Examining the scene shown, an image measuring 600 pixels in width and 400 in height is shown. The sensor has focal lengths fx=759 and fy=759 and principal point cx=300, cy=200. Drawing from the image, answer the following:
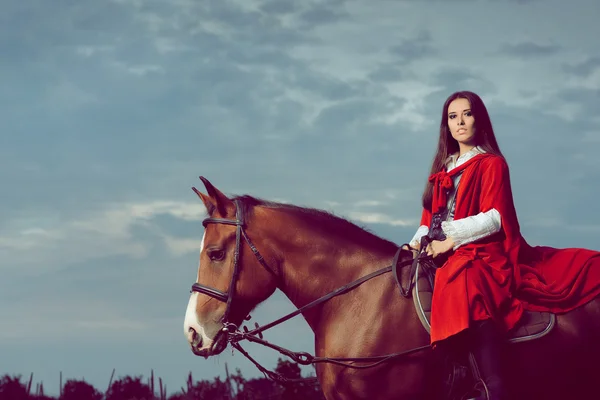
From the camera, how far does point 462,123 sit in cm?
784

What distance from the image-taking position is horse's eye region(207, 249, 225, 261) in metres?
7.38

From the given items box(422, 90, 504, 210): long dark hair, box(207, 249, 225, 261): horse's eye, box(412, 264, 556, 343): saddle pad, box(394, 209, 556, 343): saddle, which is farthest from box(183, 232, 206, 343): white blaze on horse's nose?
box(422, 90, 504, 210): long dark hair

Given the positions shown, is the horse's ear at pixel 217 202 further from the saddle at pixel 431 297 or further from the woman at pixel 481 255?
the woman at pixel 481 255

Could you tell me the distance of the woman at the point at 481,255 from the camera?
6906 mm

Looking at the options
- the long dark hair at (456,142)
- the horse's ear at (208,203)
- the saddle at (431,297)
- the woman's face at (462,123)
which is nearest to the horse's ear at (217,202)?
the horse's ear at (208,203)

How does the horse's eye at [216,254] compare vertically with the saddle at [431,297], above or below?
above

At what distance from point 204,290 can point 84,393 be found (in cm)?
979

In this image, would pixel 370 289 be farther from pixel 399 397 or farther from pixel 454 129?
pixel 454 129

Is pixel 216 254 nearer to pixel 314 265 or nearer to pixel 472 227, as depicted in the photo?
pixel 314 265

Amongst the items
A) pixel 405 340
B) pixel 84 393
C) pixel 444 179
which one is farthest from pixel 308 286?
pixel 84 393

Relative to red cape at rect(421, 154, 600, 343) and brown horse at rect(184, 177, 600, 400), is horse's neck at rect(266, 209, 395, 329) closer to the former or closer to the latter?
brown horse at rect(184, 177, 600, 400)

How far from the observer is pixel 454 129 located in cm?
788

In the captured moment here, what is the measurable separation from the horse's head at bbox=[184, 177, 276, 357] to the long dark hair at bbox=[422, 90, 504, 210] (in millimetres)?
1988

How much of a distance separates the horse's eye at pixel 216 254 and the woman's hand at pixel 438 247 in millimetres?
1994
